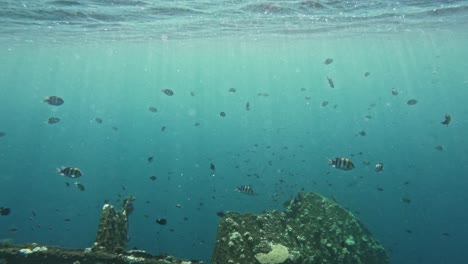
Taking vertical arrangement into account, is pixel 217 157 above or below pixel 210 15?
below

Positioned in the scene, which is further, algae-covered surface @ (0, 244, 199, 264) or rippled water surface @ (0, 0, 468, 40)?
rippled water surface @ (0, 0, 468, 40)

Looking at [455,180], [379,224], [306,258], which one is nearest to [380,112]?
[455,180]

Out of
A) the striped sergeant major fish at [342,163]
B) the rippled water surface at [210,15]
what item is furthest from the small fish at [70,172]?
the rippled water surface at [210,15]

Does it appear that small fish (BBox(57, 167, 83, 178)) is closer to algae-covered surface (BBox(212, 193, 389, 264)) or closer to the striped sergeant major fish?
algae-covered surface (BBox(212, 193, 389, 264))

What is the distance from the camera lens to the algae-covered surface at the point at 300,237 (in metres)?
6.92

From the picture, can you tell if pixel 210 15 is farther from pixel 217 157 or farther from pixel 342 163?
pixel 217 157

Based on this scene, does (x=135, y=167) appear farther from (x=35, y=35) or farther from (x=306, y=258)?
(x=306, y=258)

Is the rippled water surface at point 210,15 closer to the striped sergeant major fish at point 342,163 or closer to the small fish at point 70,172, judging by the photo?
the small fish at point 70,172

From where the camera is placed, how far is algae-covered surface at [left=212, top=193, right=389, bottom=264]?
692 centimetres

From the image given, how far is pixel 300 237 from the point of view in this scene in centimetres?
914

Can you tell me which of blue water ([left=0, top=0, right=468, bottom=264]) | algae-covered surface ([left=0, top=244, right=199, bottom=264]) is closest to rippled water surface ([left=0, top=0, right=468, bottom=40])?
blue water ([left=0, top=0, right=468, bottom=264])

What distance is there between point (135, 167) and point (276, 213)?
4098 cm

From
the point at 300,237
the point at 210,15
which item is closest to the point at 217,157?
the point at 210,15

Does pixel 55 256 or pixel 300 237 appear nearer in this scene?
pixel 55 256
